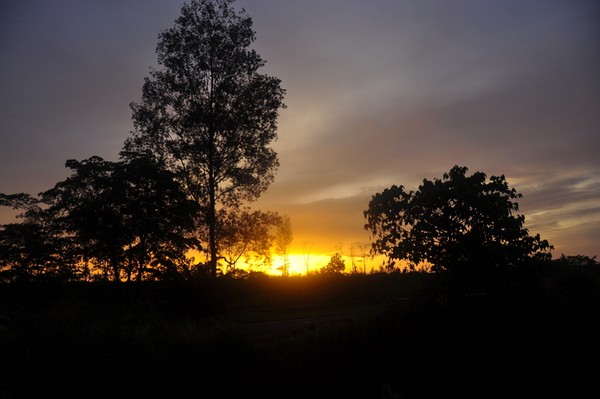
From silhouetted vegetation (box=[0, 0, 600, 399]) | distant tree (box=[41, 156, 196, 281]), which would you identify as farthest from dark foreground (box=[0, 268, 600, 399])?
distant tree (box=[41, 156, 196, 281])

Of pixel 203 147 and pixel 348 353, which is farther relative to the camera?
pixel 203 147

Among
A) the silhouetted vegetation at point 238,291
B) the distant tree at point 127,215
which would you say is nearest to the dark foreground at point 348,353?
the silhouetted vegetation at point 238,291

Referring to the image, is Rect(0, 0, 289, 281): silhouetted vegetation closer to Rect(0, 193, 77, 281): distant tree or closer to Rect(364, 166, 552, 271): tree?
Rect(0, 193, 77, 281): distant tree

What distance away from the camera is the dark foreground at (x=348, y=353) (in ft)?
33.0

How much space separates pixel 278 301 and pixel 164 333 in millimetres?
15461

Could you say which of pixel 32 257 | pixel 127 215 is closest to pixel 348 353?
pixel 127 215

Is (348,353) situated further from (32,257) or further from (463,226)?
(32,257)

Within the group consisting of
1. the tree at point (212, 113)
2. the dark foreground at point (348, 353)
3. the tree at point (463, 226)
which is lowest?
the dark foreground at point (348, 353)

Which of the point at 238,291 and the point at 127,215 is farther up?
the point at 127,215

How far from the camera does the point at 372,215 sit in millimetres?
16922

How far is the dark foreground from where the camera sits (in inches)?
396

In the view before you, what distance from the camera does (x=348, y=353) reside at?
39.0ft

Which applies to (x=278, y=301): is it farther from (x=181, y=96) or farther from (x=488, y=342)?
(x=488, y=342)

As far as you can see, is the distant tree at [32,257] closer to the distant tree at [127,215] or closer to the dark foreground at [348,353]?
the distant tree at [127,215]
